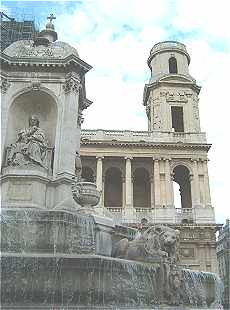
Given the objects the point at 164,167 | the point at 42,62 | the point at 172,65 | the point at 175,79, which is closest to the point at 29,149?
the point at 42,62

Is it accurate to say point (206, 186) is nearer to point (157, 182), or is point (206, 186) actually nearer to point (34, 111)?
point (157, 182)

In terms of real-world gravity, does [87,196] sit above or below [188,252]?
below

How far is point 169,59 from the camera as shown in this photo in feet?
160

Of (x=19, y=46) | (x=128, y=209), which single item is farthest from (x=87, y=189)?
(x=128, y=209)

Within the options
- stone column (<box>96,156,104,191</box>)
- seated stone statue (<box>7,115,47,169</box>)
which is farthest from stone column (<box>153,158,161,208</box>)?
seated stone statue (<box>7,115,47,169</box>)

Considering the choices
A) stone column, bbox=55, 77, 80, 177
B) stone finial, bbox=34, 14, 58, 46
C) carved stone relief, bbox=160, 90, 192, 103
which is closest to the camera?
stone column, bbox=55, 77, 80, 177

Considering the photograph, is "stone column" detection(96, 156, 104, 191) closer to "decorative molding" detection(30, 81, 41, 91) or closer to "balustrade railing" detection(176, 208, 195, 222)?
"balustrade railing" detection(176, 208, 195, 222)

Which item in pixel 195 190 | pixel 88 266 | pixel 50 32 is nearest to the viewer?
pixel 88 266

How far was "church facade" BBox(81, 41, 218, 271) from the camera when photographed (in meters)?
37.1

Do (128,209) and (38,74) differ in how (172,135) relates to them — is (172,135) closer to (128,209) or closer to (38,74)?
(128,209)

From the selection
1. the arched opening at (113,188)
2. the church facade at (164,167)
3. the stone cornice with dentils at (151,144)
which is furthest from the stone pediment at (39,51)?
the arched opening at (113,188)

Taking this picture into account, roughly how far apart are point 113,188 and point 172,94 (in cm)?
1229

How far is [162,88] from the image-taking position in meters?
46.0

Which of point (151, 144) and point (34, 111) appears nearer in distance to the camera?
point (34, 111)
